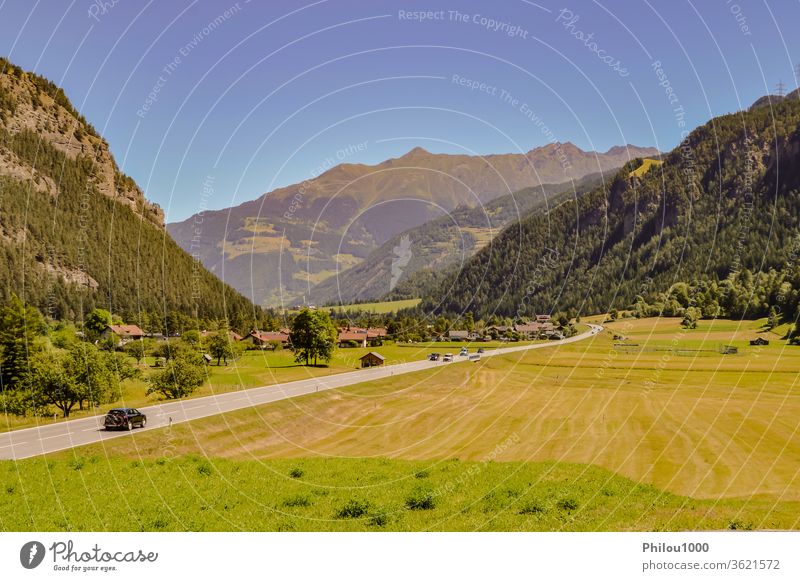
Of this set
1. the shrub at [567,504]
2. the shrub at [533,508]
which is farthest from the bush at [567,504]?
the shrub at [533,508]

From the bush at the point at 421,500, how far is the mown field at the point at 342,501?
0.06 metres

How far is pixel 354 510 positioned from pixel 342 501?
2.42 m

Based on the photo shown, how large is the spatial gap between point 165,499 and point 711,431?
52491 millimetres

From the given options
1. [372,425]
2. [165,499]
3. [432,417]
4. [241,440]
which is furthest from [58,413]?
[165,499]

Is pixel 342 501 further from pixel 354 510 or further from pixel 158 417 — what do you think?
pixel 158 417

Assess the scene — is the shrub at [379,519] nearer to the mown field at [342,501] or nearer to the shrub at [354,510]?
the mown field at [342,501]

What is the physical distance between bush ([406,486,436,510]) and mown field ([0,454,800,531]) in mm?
59

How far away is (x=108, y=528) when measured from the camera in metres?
19.7

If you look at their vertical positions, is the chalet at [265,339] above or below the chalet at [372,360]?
above

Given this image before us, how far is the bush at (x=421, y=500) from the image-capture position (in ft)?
75.6

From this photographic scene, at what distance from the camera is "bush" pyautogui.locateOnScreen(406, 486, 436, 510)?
23031mm

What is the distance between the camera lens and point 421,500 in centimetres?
2333

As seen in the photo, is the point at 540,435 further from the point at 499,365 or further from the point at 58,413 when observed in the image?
the point at 499,365

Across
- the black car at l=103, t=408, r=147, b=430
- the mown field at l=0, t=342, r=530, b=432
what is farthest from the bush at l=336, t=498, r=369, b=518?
the mown field at l=0, t=342, r=530, b=432
